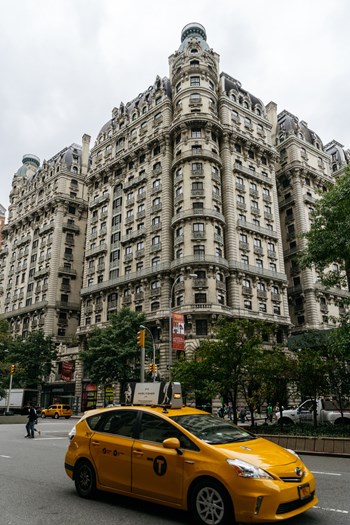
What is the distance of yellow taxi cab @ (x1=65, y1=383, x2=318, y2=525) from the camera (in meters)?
5.26

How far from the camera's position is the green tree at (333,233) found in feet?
62.5

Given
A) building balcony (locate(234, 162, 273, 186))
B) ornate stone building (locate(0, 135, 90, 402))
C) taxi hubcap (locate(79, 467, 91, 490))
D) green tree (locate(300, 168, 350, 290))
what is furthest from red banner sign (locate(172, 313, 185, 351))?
building balcony (locate(234, 162, 273, 186))

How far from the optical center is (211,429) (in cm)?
659

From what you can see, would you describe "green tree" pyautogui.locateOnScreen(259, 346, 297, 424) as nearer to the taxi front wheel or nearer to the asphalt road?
the asphalt road

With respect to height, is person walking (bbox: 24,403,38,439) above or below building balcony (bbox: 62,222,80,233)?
below

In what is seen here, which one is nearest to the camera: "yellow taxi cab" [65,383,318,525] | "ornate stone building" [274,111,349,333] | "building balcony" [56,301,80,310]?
"yellow taxi cab" [65,383,318,525]

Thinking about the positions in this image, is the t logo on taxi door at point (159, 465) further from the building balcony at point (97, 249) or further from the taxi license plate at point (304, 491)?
the building balcony at point (97, 249)

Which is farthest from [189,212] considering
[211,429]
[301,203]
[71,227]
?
[211,429]

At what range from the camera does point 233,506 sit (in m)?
5.27

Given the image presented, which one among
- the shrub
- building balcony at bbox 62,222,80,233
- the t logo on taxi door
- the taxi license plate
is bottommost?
the shrub

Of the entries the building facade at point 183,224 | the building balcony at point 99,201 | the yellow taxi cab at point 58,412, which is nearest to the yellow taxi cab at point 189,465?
the building facade at point 183,224

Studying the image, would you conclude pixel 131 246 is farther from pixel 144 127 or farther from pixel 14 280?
pixel 14 280

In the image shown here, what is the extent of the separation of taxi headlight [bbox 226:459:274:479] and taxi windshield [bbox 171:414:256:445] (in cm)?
68

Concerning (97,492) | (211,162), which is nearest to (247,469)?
(97,492)
